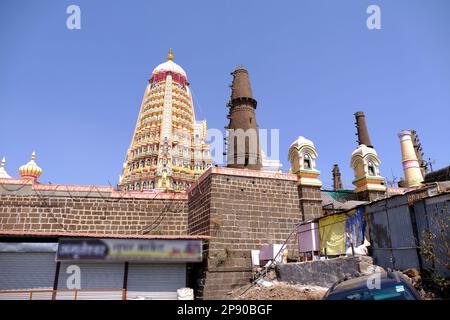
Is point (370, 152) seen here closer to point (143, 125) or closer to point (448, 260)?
point (448, 260)

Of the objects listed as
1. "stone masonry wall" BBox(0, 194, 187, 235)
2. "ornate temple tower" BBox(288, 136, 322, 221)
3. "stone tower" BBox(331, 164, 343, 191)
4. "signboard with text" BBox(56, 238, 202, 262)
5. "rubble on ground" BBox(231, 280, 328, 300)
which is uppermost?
"stone tower" BBox(331, 164, 343, 191)

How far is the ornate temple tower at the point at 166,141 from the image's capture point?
3828 centimetres

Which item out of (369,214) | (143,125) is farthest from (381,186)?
(143,125)

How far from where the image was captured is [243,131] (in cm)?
2389

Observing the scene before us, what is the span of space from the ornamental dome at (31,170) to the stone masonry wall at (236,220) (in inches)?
507

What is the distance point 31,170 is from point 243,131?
15.4 m

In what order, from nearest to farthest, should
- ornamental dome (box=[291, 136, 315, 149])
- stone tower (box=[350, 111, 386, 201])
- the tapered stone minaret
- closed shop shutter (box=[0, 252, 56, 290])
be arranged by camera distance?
closed shop shutter (box=[0, 252, 56, 290]) → ornamental dome (box=[291, 136, 315, 149]) → stone tower (box=[350, 111, 386, 201]) → the tapered stone minaret

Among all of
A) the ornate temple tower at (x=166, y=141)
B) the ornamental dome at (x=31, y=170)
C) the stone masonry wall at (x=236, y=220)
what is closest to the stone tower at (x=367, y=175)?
the stone masonry wall at (x=236, y=220)

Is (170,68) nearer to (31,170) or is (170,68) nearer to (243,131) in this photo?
(243,131)

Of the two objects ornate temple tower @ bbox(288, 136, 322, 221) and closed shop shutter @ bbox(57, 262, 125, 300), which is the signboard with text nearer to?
closed shop shutter @ bbox(57, 262, 125, 300)

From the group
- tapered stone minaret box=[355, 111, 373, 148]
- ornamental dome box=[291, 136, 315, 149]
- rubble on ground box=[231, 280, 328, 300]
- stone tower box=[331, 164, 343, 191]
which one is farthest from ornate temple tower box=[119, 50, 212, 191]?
rubble on ground box=[231, 280, 328, 300]

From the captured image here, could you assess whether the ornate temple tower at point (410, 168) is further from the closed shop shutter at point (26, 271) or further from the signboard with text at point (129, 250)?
the closed shop shutter at point (26, 271)

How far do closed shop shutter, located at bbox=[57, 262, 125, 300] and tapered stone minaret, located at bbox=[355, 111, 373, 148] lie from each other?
81.1 feet

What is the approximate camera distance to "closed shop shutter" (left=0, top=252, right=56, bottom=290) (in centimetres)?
1198
